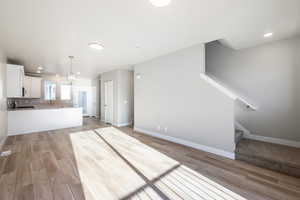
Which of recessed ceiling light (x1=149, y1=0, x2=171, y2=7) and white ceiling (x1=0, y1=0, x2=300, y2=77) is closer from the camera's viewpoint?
recessed ceiling light (x1=149, y1=0, x2=171, y2=7)

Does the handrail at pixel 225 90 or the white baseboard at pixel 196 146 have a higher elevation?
the handrail at pixel 225 90

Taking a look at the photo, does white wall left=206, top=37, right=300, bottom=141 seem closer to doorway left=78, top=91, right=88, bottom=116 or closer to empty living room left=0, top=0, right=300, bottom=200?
empty living room left=0, top=0, right=300, bottom=200

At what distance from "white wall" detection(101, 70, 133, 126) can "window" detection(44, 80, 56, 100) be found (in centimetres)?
367

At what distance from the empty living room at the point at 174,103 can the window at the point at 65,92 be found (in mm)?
3017

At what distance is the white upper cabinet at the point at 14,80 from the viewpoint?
3.91 meters

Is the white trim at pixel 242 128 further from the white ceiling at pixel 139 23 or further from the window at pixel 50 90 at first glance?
the window at pixel 50 90

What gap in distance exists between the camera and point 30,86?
6047 mm

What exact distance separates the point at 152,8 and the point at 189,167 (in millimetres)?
2736

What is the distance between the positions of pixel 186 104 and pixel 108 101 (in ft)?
13.8

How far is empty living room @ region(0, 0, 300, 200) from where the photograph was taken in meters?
1.73

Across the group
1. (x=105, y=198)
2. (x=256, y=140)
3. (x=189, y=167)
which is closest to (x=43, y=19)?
(x=105, y=198)

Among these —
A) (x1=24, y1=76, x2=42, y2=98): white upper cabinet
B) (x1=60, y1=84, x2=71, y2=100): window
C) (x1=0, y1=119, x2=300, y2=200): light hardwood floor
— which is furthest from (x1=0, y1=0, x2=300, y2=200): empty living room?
(x1=60, y1=84, x2=71, y2=100): window

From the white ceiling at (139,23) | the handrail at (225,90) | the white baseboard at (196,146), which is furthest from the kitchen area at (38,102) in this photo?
the handrail at (225,90)

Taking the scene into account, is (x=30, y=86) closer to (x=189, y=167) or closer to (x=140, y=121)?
(x=140, y=121)
